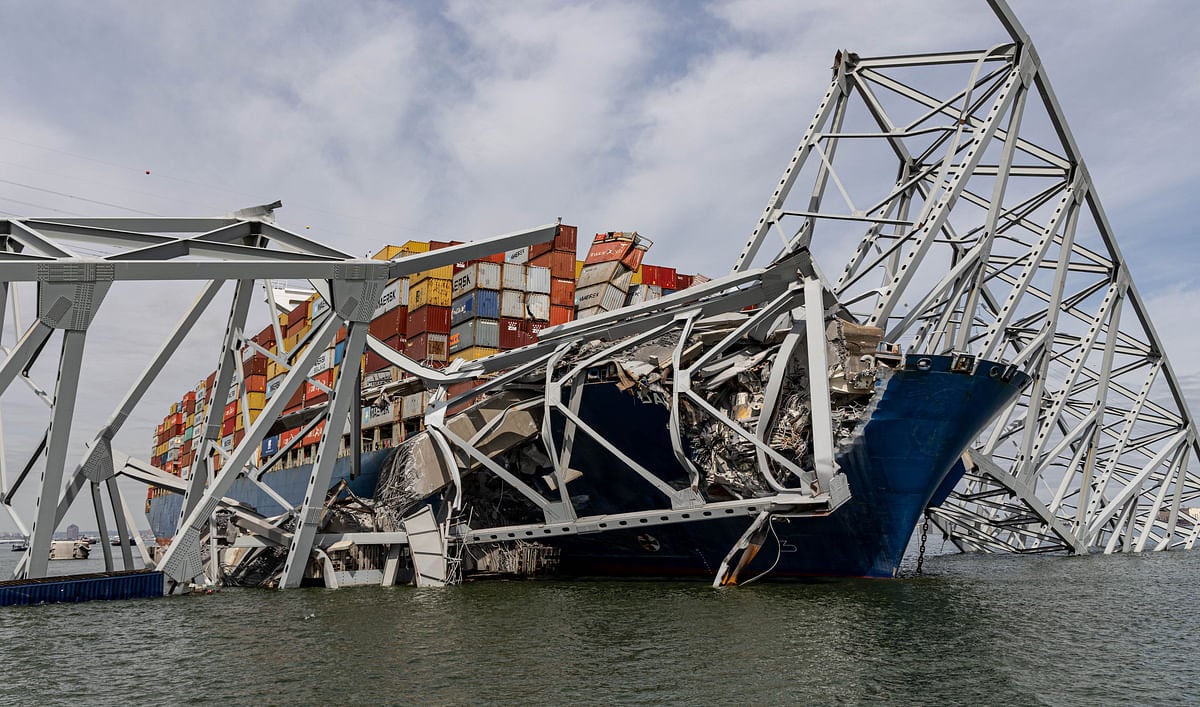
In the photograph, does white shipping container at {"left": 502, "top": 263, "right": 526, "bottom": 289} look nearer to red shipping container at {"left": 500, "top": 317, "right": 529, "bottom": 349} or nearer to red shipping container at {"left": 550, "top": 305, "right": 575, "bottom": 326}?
red shipping container at {"left": 500, "top": 317, "right": 529, "bottom": 349}

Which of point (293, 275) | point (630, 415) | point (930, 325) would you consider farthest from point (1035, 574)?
point (293, 275)

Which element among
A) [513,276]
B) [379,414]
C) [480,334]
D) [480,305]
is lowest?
[379,414]

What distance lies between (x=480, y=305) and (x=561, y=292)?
4999 millimetres

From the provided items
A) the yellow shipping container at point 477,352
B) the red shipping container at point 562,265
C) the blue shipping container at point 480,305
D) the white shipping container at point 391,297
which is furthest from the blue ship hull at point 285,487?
the red shipping container at point 562,265

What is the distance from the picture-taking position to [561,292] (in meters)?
50.0

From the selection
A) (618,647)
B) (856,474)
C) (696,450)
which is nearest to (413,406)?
(696,450)

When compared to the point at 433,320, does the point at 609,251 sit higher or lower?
higher

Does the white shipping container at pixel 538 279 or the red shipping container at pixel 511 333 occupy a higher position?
the white shipping container at pixel 538 279

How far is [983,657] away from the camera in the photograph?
17953 mm

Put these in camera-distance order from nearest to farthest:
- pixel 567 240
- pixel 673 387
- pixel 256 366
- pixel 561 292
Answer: pixel 673 387
pixel 561 292
pixel 567 240
pixel 256 366

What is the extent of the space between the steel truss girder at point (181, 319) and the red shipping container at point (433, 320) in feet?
55.4

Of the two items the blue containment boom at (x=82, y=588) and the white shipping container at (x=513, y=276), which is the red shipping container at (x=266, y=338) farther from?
the blue containment boom at (x=82, y=588)

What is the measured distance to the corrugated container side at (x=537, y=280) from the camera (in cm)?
4856

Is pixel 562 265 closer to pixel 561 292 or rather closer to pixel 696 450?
pixel 561 292
